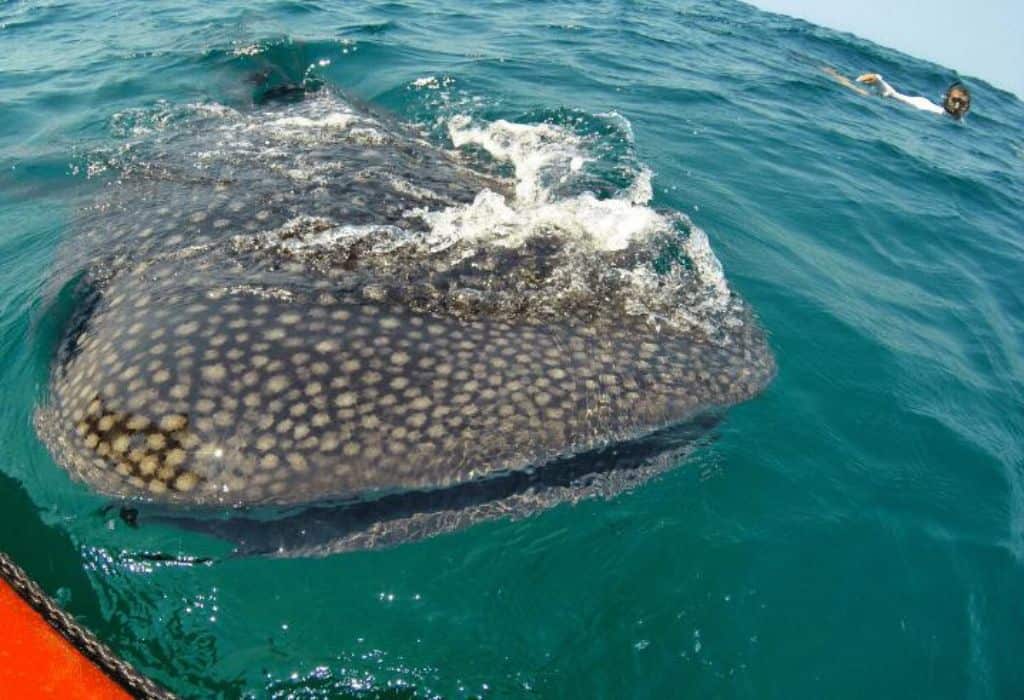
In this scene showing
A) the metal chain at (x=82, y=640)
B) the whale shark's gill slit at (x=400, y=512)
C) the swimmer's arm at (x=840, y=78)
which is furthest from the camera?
the swimmer's arm at (x=840, y=78)

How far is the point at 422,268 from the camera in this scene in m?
4.12

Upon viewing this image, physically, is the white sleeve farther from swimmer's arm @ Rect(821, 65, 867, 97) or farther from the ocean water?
the ocean water

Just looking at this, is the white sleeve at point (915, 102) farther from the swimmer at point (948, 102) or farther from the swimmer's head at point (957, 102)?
the swimmer's head at point (957, 102)

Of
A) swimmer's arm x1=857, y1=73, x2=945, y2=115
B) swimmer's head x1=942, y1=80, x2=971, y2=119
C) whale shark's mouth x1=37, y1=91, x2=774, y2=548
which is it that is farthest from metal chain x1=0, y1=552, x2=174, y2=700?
swimmer's head x1=942, y1=80, x2=971, y2=119

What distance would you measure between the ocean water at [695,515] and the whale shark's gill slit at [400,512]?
3.5 inches

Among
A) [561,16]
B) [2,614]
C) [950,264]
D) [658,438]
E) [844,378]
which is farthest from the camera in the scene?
[561,16]

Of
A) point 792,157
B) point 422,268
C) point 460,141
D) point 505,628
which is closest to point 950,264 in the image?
point 792,157

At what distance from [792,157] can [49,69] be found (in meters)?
10.6

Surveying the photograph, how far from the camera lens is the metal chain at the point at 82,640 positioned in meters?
2.47

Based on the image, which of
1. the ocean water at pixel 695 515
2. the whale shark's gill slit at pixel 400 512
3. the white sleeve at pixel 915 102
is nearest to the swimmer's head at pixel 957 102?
the white sleeve at pixel 915 102

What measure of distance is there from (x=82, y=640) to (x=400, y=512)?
1.27 metres

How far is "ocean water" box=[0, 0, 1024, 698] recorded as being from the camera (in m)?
3.08

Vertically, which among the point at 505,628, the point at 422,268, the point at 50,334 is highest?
the point at 422,268

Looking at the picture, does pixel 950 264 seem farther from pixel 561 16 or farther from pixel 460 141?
pixel 561 16
